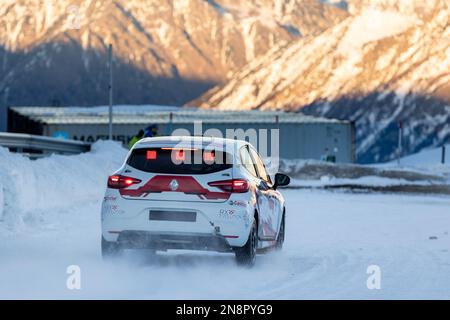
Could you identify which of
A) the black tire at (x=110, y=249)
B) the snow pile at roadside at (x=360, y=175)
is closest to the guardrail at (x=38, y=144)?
the snow pile at roadside at (x=360, y=175)

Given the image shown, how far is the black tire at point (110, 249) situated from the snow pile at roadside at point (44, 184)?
15.9 ft

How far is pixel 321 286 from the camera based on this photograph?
11797mm

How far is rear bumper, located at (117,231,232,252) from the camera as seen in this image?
→ 12.9 metres

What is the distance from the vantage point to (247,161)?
14062 millimetres

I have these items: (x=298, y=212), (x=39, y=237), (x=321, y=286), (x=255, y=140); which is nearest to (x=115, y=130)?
(x=255, y=140)

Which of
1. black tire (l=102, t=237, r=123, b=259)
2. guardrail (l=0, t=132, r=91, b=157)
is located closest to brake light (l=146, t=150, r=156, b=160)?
black tire (l=102, t=237, r=123, b=259)

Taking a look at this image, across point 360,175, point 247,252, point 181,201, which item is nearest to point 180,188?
point 181,201

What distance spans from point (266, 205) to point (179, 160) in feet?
5.47

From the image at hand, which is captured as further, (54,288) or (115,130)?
(115,130)

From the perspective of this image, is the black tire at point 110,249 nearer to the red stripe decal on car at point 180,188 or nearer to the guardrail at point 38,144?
the red stripe decal on car at point 180,188

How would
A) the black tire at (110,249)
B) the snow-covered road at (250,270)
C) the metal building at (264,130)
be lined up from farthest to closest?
1. the metal building at (264,130)
2. the black tire at (110,249)
3. the snow-covered road at (250,270)

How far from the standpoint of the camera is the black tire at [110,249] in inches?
523
